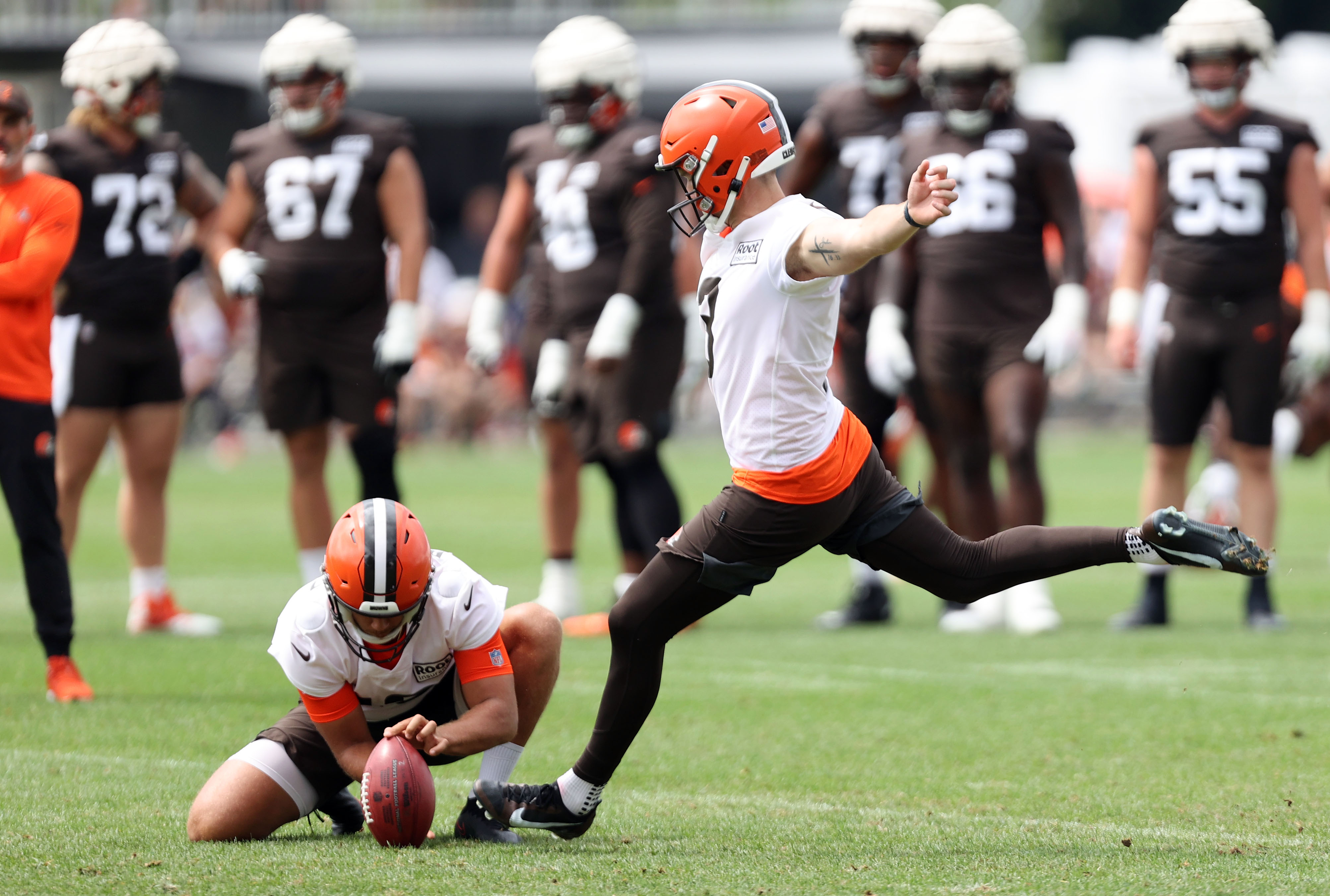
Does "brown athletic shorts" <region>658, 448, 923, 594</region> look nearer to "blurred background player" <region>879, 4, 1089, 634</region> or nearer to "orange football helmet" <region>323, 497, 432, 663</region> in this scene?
"orange football helmet" <region>323, 497, 432, 663</region>

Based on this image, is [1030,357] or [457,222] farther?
[457,222]

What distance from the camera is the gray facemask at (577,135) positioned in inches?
316

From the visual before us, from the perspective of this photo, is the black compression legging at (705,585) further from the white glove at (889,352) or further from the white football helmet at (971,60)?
the white football helmet at (971,60)

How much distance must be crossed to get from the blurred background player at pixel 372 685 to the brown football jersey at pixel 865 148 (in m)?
4.12

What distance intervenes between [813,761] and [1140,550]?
1420mm

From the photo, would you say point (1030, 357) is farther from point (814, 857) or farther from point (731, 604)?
point (814, 857)

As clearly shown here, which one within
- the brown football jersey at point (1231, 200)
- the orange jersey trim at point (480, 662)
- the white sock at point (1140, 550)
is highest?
the brown football jersey at point (1231, 200)

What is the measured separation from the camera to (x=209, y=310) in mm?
23375

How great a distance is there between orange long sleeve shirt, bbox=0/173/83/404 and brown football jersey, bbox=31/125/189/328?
4.76 feet

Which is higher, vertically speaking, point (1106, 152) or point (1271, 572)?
point (1106, 152)

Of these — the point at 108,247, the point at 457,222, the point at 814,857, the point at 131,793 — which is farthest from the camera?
the point at 457,222

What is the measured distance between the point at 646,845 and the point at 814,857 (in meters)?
0.42

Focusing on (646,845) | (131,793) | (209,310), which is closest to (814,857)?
(646,845)

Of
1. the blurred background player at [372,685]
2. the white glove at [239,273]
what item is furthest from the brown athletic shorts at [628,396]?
the blurred background player at [372,685]
